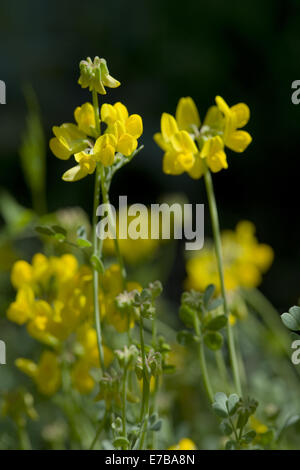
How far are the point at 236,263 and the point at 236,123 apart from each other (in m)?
0.46

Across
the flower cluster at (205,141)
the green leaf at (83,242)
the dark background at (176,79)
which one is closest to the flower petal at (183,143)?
the flower cluster at (205,141)

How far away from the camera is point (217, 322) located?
1.83 feet

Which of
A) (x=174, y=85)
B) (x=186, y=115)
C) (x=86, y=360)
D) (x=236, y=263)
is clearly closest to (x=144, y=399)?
(x=86, y=360)

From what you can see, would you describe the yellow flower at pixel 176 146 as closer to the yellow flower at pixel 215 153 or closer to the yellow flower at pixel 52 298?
the yellow flower at pixel 215 153

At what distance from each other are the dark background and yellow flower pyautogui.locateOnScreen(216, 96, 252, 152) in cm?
118

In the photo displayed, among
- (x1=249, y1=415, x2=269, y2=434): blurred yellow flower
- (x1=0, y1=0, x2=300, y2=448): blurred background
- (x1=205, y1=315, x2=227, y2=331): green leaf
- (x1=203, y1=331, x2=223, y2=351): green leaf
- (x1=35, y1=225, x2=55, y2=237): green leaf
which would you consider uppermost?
(x1=0, y1=0, x2=300, y2=448): blurred background

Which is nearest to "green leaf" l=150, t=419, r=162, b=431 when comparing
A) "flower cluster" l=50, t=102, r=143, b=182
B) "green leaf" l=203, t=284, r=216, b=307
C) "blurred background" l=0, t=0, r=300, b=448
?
"green leaf" l=203, t=284, r=216, b=307

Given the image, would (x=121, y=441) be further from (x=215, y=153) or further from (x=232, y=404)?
(x=215, y=153)

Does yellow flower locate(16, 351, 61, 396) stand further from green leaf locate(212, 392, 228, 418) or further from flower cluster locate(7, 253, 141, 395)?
green leaf locate(212, 392, 228, 418)

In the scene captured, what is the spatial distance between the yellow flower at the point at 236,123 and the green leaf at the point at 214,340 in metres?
0.16

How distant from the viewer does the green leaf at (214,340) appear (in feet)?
1.84

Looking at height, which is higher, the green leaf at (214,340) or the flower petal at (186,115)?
the flower petal at (186,115)

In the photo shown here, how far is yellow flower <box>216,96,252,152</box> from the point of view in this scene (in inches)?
21.9
